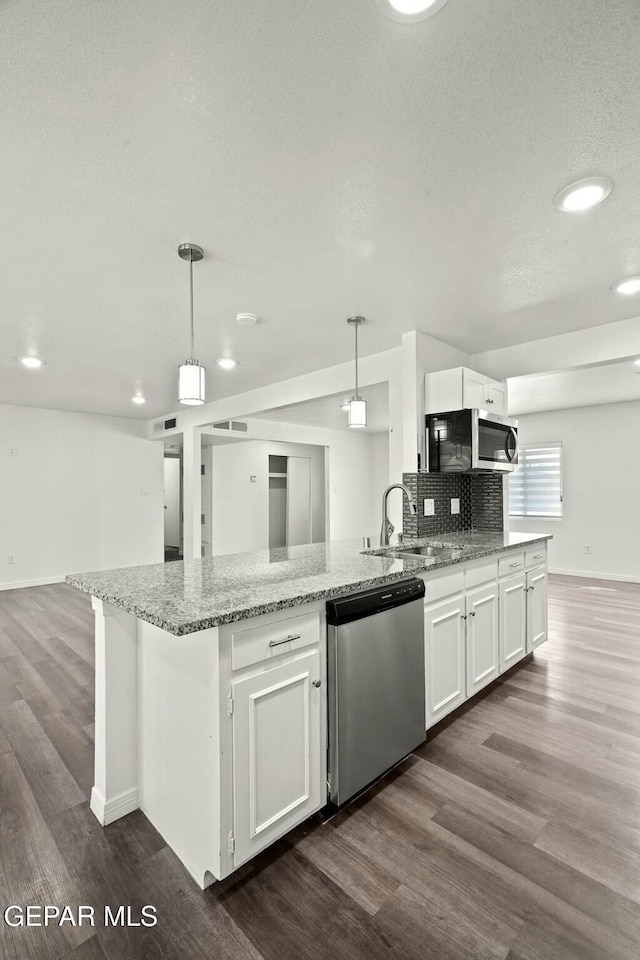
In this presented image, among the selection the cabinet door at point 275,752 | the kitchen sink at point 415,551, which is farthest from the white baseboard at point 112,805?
the kitchen sink at point 415,551

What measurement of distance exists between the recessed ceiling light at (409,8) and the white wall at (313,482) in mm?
6057

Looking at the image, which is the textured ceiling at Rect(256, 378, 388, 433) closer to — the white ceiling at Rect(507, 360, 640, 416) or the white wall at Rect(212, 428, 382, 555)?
the white wall at Rect(212, 428, 382, 555)

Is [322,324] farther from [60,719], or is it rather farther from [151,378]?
[60,719]

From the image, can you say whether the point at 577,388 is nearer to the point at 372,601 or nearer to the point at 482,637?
the point at 482,637

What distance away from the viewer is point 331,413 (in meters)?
6.79


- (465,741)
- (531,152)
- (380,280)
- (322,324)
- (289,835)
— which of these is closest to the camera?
(531,152)

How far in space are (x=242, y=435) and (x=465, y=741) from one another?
5341 mm

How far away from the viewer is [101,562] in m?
6.92

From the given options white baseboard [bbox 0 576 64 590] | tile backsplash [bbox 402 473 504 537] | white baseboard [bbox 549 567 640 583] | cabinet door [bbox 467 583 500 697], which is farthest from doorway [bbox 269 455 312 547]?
cabinet door [bbox 467 583 500 697]

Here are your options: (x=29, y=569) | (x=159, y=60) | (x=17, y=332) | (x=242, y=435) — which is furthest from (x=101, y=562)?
(x=159, y=60)

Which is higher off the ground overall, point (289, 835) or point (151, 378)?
point (151, 378)

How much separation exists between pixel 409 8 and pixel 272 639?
1.80 metres

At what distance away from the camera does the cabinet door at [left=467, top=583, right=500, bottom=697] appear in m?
2.61

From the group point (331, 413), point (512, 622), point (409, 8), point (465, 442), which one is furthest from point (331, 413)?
point (409, 8)
